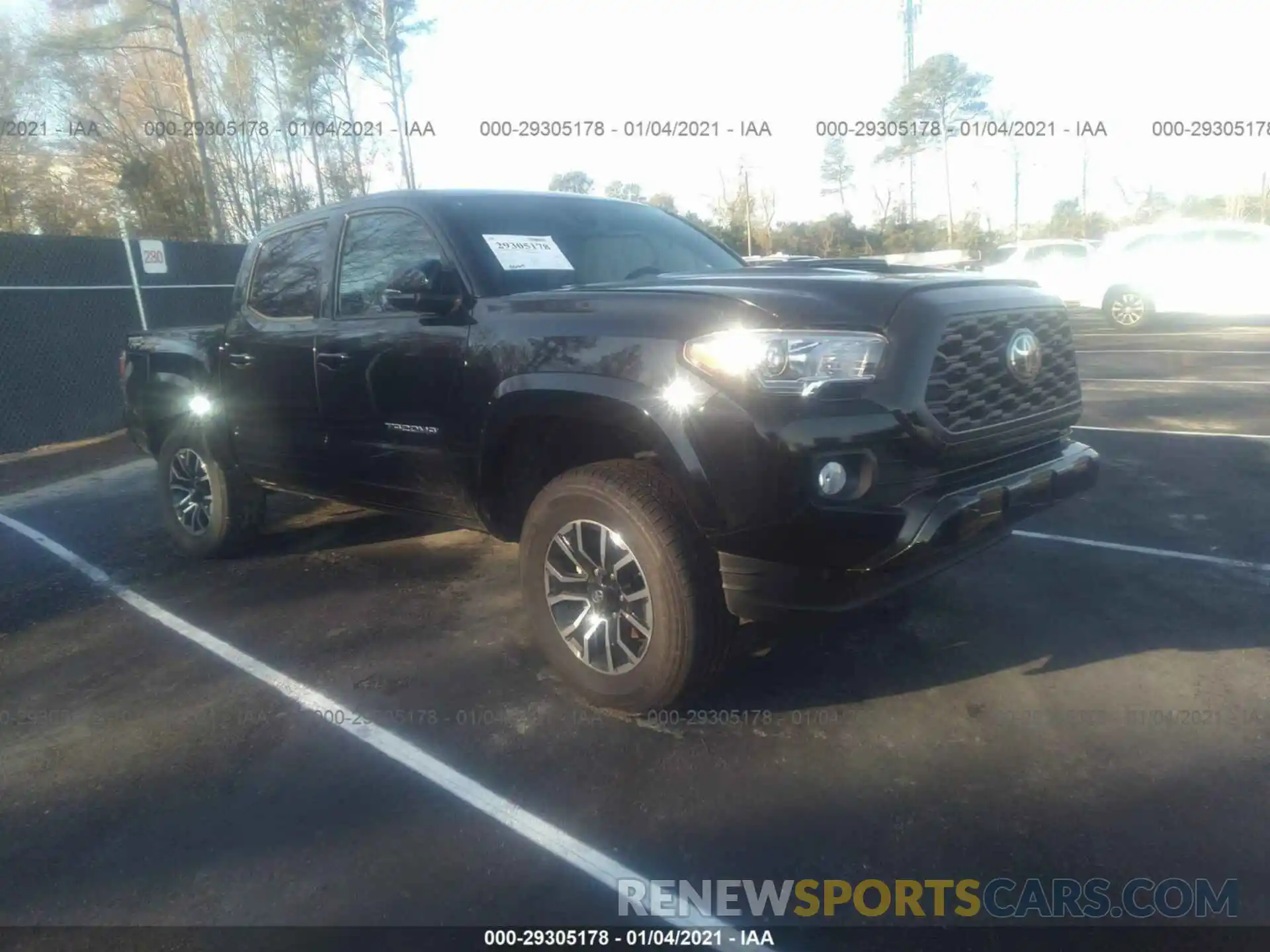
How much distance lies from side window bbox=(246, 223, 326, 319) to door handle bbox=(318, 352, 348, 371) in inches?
11.7

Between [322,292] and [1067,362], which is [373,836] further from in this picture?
[1067,362]

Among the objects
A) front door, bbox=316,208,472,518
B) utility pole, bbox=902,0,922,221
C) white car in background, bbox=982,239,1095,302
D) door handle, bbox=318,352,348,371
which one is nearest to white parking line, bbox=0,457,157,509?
door handle, bbox=318,352,348,371

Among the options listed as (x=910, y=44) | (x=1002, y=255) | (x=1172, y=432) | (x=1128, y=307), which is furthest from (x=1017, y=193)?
(x=1172, y=432)

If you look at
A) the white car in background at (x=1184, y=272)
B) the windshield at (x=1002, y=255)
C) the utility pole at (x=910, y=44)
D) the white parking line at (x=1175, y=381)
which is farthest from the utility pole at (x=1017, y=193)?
the white parking line at (x=1175, y=381)

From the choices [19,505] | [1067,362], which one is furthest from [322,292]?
[19,505]

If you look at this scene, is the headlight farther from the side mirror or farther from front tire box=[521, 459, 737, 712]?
the side mirror

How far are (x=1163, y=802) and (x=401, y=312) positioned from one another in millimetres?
3427

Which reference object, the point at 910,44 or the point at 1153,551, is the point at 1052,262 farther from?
the point at 910,44

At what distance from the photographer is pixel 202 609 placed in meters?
4.76

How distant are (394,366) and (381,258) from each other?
2.05ft

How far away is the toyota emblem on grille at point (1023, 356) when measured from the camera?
3.28m

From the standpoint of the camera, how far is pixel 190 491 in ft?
18.5

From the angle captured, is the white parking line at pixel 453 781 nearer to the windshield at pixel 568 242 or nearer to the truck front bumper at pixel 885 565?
the truck front bumper at pixel 885 565

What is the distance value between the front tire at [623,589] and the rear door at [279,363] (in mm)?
1726
